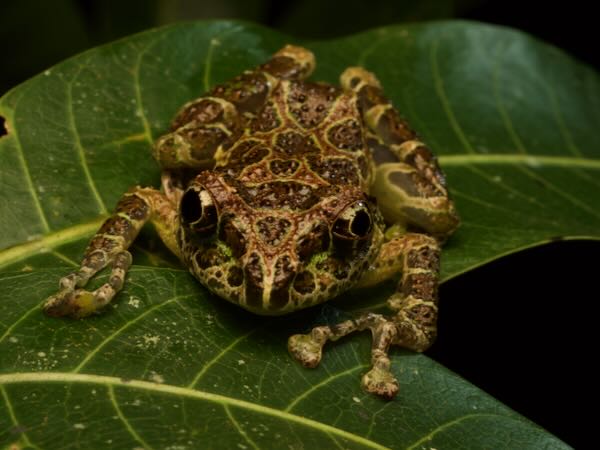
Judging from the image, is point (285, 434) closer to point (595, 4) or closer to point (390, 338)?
point (390, 338)

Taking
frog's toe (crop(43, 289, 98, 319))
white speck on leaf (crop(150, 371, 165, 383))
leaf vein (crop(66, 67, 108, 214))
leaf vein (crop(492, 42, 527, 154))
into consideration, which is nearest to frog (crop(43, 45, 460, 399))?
frog's toe (crop(43, 289, 98, 319))

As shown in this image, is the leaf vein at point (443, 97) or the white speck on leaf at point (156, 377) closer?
the white speck on leaf at point (156, 377)

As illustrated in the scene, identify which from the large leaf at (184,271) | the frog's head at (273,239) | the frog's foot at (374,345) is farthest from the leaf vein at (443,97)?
the frog's foot at (374,345)

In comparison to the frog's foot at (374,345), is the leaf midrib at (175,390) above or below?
above

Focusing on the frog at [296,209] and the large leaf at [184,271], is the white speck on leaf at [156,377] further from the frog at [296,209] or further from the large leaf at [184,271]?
the frog at [296,209]

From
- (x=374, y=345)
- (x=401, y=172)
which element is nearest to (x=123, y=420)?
(x=374, y=345)

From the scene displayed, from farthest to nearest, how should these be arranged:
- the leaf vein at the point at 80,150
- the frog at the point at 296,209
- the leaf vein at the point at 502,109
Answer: the leaf vein at the point at 502,109, the leaf vein at the point at 80,150, the frog at the point at 296,209
